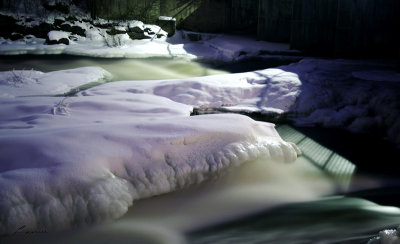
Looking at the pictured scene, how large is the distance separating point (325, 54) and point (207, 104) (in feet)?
20.6

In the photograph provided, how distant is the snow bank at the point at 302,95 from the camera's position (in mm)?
5656

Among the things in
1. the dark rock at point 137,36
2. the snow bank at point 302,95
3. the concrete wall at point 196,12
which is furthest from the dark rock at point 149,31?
the snow bank at point 302,95

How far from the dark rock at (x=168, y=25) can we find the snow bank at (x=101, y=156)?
37.3ft

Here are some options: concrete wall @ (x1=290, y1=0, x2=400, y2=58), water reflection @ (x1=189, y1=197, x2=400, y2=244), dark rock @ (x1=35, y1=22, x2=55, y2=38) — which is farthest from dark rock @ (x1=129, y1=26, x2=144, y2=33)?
water reflection @ (x1=189, y1=197, x2=400, y2=244)

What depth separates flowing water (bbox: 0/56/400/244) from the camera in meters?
2.70

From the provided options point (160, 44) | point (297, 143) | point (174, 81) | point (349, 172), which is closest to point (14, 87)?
point (174, 81)

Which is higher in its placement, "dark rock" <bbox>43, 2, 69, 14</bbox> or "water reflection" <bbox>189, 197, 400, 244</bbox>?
"dark rock" <bbox>43, 2, 69, 14</bbox>

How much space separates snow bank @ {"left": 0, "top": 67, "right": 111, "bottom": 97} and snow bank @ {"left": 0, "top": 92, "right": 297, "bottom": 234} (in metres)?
1.95

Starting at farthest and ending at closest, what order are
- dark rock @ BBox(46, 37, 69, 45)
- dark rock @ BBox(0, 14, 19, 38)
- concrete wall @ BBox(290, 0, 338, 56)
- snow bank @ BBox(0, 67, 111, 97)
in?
1. dark rock @ BBox(0, 14, 19, 38)
2. dark rock @ BBox(46, 37, 69, 45)
3. concrete wall @ BBox(290, 0, 338, 56)
4. snow bank @ BBox(0, 67, 111, 97)

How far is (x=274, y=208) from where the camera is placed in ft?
10.8

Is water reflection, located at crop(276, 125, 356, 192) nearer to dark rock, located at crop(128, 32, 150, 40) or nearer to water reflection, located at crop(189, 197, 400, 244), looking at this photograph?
water reflection, located at crop(189, 197, 400, 244)

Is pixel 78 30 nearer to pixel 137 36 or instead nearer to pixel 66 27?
pixel 66 27

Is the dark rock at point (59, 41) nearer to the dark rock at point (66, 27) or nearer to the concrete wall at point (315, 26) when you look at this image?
the dark rock at point (66, 27)

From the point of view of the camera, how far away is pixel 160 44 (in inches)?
560
